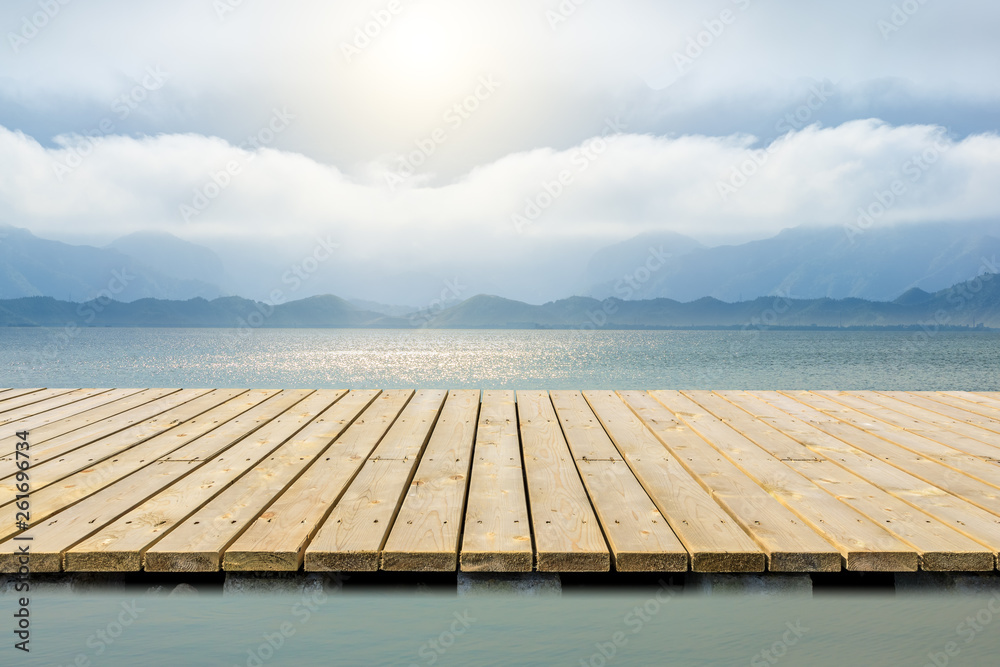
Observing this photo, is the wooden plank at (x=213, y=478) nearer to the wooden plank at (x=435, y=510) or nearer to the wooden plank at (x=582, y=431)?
the wooden plank at (x=435, y=510)

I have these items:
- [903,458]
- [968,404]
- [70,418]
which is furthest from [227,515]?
[968,404]

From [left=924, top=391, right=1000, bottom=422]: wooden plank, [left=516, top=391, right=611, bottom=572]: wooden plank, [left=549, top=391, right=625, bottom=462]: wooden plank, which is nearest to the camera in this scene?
[left=516, top=391, right=611, bottom=572]: wooden plank

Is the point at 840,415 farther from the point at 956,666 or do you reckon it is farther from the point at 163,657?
the point at 163,657

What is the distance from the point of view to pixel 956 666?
3180 mm

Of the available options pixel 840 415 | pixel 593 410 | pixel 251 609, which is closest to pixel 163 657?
pixel 251 609

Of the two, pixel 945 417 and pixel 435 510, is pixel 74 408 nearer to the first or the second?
pixel 435 510

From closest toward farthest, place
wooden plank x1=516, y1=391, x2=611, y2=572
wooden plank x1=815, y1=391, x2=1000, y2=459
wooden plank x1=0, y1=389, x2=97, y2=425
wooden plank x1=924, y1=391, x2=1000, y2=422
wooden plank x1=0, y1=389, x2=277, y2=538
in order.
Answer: wooden plank x1=516, y1=391, x2=611, y2=572, wooden plank x1=0, y1=389, x2=277, y2=538, wooden plank x1=815, y1=391, x2=1000, y2=459, wooden plank x1=0, y1=389, x2=97, y2=425, wooden plank x1=924, y1=391, x2=1000, y2=422

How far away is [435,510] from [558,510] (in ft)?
1.75
